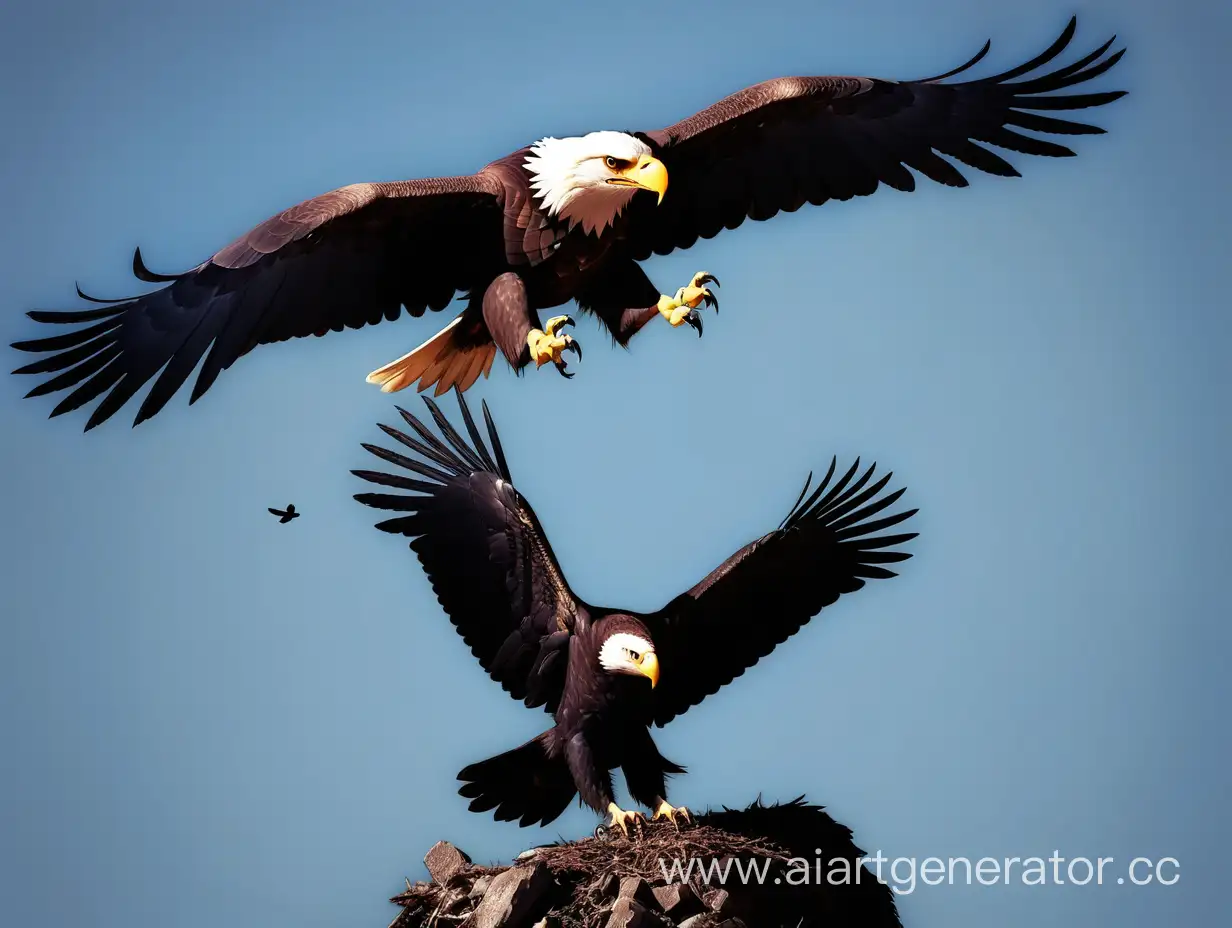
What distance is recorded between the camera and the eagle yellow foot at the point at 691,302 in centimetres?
955

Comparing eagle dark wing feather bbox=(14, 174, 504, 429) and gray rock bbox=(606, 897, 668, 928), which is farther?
eagle dark wing feather bbox=(14, 174, 504, 429)

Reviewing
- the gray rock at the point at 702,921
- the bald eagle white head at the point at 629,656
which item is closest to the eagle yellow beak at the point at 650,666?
the bald eagle white head at the point at 629,656

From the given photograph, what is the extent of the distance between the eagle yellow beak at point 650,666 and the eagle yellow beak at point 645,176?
2192 millimetres

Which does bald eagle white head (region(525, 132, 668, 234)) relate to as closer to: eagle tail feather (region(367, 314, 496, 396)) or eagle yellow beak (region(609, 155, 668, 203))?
eagle yellow beak (region(609, 155, 668, 203))

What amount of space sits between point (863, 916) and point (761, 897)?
2.76 ft

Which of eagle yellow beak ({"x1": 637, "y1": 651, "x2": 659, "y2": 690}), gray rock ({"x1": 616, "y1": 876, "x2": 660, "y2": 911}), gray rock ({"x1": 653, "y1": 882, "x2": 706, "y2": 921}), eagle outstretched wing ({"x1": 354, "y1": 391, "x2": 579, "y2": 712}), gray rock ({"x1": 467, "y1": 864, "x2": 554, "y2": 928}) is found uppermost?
eagle outstretched wing ({"x1": 354, "y1": 391, "x2": 579, "y2": 712})

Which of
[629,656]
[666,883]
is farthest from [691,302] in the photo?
[666,883]

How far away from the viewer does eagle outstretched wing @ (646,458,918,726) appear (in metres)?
Result: 9.43

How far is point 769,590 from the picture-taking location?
9641mm

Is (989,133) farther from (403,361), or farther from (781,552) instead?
(403,361)

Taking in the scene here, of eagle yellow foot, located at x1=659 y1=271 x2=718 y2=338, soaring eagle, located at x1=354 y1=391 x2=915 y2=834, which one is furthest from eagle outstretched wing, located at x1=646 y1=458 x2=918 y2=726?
eagle yellow foot, located at x1=659 y1=271 x2=718 y2=338

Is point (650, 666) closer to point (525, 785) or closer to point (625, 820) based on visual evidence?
point (625, 820)

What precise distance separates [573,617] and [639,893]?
1520 millimetres

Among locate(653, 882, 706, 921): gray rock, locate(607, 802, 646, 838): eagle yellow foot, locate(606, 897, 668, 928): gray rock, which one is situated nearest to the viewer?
locate(606, 897, 668, 928): gray rock
